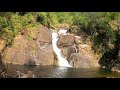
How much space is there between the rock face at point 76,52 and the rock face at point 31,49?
0.65 m

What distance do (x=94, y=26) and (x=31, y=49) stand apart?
121 inches

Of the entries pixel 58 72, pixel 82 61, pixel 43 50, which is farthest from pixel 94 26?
pixel 58 72

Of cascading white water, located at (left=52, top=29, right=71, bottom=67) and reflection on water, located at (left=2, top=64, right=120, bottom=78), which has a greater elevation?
cascading white water, located at (left=52, top=29, right=71, bottom=67)

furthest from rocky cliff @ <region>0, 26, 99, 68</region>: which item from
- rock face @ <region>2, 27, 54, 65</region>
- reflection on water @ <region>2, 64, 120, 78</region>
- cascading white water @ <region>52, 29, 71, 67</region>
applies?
reflection on water @ <region>2, 64, 120, 78</region>

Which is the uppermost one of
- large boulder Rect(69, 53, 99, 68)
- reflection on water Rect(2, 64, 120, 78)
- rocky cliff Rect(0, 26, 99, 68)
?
rocky cliff Rect(0, 26, 99, 68)

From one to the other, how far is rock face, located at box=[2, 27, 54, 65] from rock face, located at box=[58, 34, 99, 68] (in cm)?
65

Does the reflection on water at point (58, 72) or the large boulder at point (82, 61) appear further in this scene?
the large boulder at point (82, 61)

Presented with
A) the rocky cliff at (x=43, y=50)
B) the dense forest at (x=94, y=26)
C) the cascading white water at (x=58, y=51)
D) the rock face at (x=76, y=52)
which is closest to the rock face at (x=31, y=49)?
the rocky cliff at (x=43, y=50)

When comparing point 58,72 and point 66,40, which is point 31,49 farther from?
point 58,72

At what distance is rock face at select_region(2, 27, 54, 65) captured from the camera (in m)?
11.5

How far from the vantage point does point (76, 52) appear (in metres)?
12.6

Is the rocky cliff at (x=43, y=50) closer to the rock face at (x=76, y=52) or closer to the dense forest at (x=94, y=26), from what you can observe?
the rock face at (x=76, y=52)

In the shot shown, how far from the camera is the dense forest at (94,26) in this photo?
40.5 ft

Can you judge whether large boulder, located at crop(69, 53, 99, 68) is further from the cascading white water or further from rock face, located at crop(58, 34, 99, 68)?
the cascading white water
